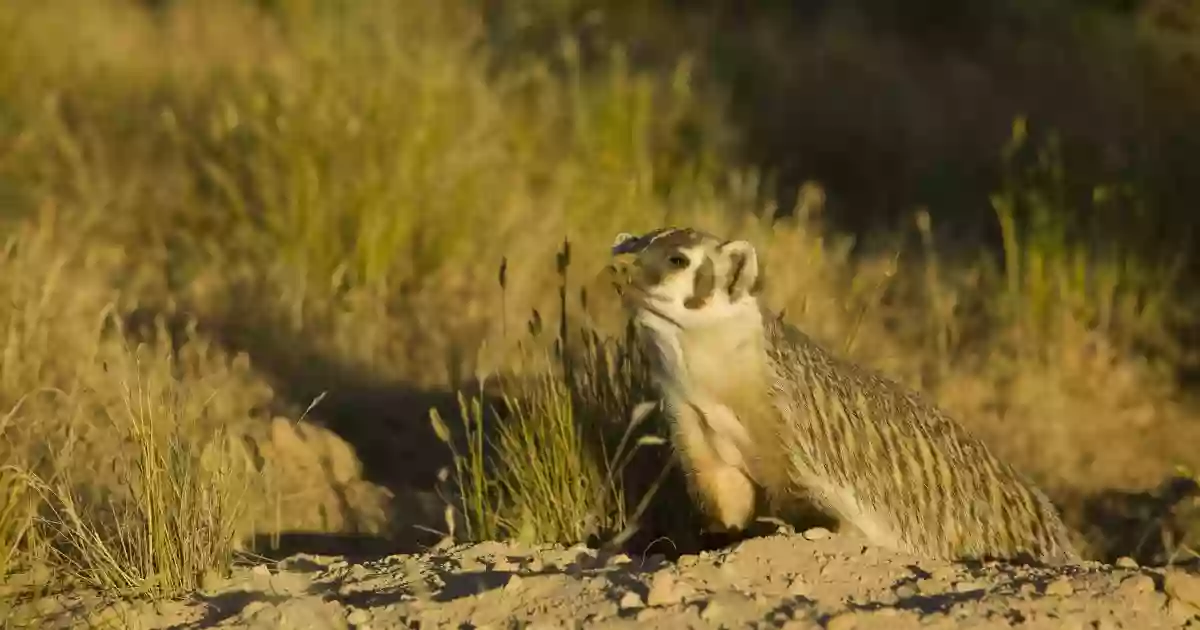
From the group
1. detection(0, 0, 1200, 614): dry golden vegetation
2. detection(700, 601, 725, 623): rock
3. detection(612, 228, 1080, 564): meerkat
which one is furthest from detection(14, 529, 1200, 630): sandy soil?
detection(0, 0, 1200, 614): dry golden vegetation

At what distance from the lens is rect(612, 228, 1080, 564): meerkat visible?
3537 mm

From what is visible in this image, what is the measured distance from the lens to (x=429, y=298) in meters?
6.54

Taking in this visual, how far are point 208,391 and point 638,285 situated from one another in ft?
6.12

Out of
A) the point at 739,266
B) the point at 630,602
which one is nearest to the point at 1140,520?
the point at 739,266

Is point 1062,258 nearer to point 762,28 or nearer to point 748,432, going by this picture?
point 748,432

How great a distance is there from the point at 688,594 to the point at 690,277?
0.71 metres

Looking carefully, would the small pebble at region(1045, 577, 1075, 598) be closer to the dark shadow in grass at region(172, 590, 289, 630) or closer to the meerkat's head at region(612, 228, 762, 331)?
the meerkat's head at region(612, 228, 762, 331)

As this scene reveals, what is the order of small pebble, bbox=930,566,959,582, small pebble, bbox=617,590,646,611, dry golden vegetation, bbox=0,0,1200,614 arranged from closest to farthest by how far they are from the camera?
1. small pebble, bbox=617,590,646,611
2. small pebble, bbox=930,566,959,582
3. dry golden vegetation, bbox=0,0,1200,614

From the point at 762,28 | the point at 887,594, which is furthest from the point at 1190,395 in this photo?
the point at 762,28

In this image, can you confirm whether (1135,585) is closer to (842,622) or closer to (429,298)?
(842,622)

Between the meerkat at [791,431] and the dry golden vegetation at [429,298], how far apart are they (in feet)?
0.97

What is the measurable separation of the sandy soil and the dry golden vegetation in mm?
429

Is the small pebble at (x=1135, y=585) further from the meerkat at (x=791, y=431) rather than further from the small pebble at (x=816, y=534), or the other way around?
the meerkat at (x=791, y=431)

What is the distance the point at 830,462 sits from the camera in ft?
12.8
